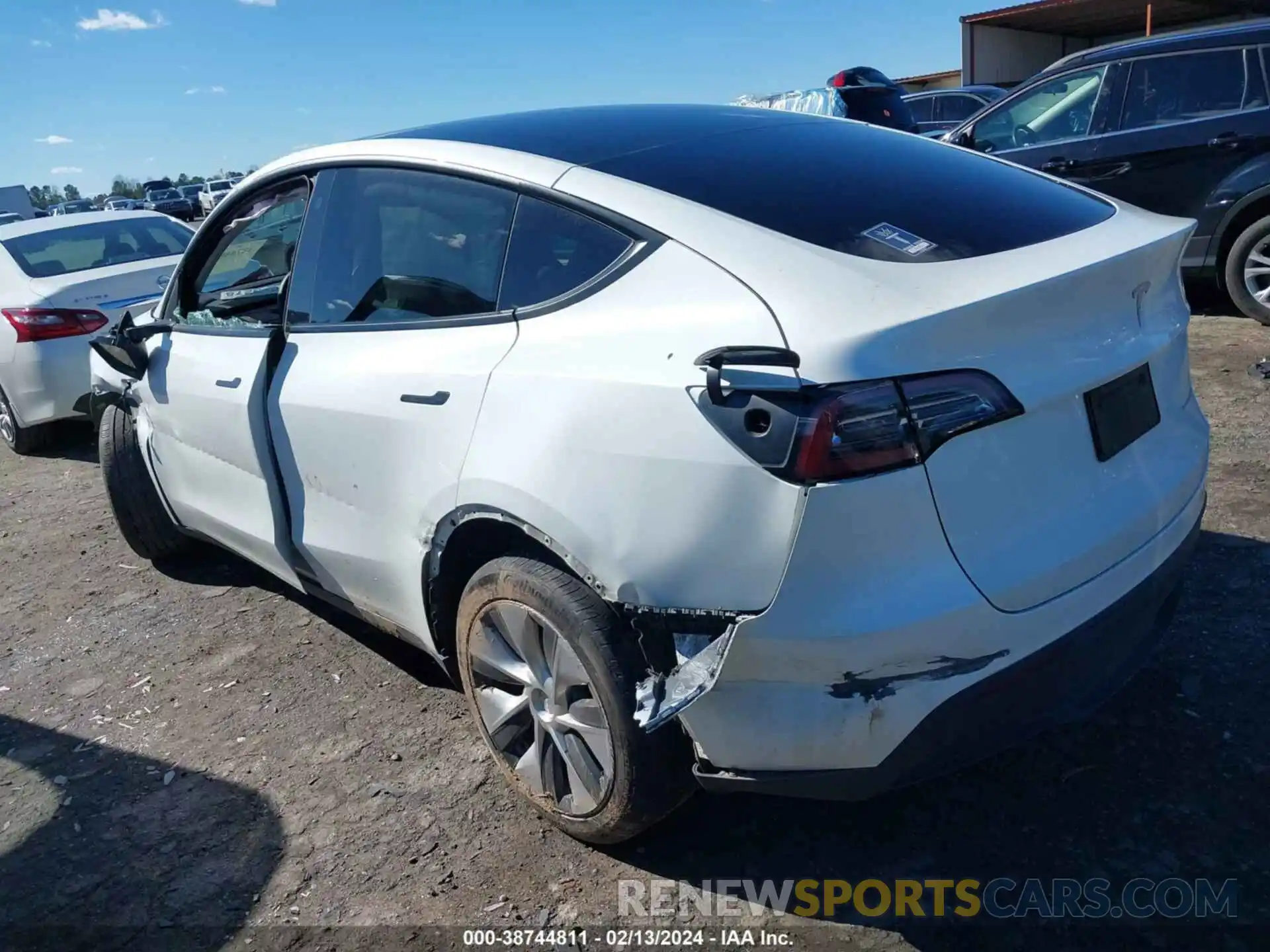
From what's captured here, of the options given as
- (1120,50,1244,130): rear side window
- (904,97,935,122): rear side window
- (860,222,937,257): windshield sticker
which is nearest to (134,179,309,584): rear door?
(860,222,937,257): windshield sticker

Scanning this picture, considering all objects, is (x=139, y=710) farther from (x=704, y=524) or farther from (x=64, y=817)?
(x=704, y=524)

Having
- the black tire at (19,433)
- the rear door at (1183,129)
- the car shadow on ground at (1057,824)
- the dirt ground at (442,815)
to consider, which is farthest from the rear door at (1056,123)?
the black tire at (19,433)

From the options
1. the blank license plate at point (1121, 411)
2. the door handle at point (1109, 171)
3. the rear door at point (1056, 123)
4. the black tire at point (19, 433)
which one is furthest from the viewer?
the rear door at point (1056, 123)

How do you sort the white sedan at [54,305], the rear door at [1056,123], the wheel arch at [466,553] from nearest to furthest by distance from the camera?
the wheel arch at [466,553] → the white sedan at [54,305] → the rear door at [1056,123]

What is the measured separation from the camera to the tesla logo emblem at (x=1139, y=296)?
Result: 7.66 feet

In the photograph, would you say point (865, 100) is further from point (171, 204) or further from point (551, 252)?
point (171, 204)

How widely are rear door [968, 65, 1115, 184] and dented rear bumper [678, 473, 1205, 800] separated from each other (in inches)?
239

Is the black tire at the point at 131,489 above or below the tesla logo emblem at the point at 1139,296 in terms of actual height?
below

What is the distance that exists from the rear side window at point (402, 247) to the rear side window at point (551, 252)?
5 centimetres

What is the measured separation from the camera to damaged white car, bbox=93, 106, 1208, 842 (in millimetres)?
1925

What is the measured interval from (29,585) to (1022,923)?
15.3 ft

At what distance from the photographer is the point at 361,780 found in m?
3.04

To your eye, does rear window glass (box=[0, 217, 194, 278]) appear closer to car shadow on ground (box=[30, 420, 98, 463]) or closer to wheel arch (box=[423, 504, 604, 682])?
car shadow on ground (box=[30, 420, 98, 463])

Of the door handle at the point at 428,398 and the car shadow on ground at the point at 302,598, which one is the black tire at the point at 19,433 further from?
the door handle at the point at 428,398
